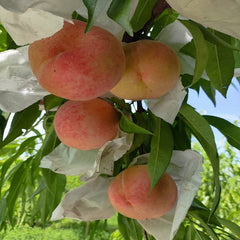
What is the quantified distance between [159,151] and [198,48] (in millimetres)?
136

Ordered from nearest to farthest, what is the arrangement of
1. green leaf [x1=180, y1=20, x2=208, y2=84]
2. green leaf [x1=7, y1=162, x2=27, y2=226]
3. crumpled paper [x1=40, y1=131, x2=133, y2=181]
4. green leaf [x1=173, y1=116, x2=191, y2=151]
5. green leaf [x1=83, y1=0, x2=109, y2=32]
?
green leaf [x1=83, y1=0, x2=109, y2=32] < green leaf [x1=180, y1=20, x2=208, y2=84] < crumpled paper [x1=40, y1=131, x2=133, y2=181] < green leaf [x1=173, y1=116, x2=191, y2=151] < green leaf [x1=7, y1=162, x2=27, y2=226]

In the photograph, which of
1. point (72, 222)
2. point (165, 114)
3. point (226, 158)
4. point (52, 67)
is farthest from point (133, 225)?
point (72, 222)

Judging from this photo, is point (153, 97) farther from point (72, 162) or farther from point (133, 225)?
point (133, 225)

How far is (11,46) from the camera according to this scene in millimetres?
483

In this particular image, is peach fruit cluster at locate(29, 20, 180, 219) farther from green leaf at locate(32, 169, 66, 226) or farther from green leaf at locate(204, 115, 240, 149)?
green leaf at locate(32, 169, 66, 226)

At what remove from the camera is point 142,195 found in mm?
484

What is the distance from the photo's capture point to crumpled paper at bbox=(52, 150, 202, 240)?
51cm

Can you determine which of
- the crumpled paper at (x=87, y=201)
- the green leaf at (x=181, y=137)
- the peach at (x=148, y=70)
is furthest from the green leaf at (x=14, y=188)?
the peach at (x=148, y=70)

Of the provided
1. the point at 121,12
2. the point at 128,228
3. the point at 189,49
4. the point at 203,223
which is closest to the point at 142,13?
the point at 189,49

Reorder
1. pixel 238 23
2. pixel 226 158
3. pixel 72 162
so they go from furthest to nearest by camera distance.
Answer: pixel 226 158 < pixel 72 162 < pixel 238 23

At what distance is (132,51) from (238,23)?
→ 116 millimetres

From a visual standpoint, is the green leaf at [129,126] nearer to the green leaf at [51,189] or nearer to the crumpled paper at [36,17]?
the crumpled paper at [36,17]

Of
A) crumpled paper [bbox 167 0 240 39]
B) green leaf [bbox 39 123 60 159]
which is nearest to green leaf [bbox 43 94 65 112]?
green leaf [bbox 39 123 60 159]

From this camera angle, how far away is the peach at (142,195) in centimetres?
48
